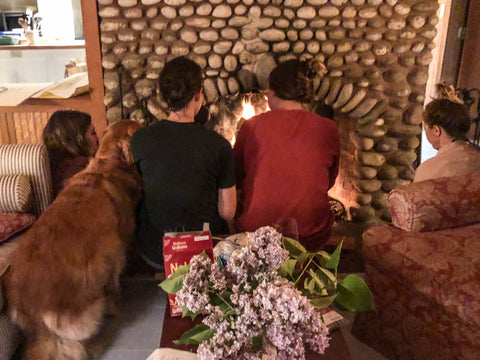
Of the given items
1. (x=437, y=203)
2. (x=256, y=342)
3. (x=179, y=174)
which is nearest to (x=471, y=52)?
(x=437, y=203)

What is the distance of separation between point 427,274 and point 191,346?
901mm

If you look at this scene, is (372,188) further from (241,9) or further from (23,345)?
(23,345)

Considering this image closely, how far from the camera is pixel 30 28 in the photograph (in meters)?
3.25

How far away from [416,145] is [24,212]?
256 centimetres

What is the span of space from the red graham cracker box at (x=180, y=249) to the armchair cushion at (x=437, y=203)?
0.91 m

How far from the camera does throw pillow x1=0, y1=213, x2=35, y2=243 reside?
70.2 inches

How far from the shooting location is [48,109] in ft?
9.36

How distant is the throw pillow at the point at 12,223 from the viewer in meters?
1.78

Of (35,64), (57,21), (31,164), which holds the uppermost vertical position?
(57,21)

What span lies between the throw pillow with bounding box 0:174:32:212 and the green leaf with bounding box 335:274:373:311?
1505mm

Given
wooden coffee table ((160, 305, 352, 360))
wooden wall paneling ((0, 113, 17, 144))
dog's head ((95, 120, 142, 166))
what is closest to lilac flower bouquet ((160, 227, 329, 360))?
wooden coffee table ((160, 305, 352, 360))

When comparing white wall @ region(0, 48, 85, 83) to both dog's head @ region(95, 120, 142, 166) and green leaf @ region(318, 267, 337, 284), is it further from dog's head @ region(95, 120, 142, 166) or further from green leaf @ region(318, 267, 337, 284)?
green leaf @ region(318, 267, 337, 284)

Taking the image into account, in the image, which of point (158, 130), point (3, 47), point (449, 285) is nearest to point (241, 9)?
point (158, 130)

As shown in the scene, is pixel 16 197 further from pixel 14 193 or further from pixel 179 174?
pixel 179 174
